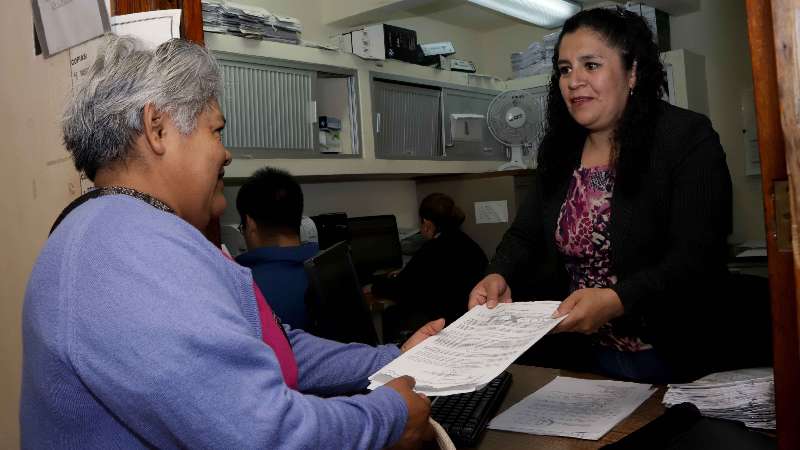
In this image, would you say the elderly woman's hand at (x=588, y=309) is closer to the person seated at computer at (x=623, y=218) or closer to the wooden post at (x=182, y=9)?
the person seated at computer at (x=623, y=218)

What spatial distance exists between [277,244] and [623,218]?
140cm

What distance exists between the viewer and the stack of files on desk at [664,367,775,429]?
106 centimetres

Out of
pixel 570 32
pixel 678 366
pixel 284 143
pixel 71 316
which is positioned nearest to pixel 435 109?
pixel 284 143

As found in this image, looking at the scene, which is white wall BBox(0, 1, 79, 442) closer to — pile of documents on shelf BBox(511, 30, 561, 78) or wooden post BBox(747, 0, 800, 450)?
wooden post BBox(747, 0, 800, 450)

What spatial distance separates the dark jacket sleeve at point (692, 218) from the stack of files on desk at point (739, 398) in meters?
0.24

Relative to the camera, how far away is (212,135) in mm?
971

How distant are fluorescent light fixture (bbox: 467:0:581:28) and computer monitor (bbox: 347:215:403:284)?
1454 mm

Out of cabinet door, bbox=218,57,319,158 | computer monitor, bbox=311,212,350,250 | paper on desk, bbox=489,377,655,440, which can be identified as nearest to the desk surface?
paper on desk, bbox=489,377,655,440

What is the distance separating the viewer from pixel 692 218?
4.61 ft

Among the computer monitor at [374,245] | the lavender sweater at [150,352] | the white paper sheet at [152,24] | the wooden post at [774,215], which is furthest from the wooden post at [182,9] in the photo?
the computer monitor at [374,245]

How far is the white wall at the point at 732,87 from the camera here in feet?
13.8

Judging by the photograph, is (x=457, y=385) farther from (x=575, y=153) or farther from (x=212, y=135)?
(x=575, y=153)

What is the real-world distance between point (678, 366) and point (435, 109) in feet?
9.75

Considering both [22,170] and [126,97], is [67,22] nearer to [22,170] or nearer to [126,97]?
[22,170]
